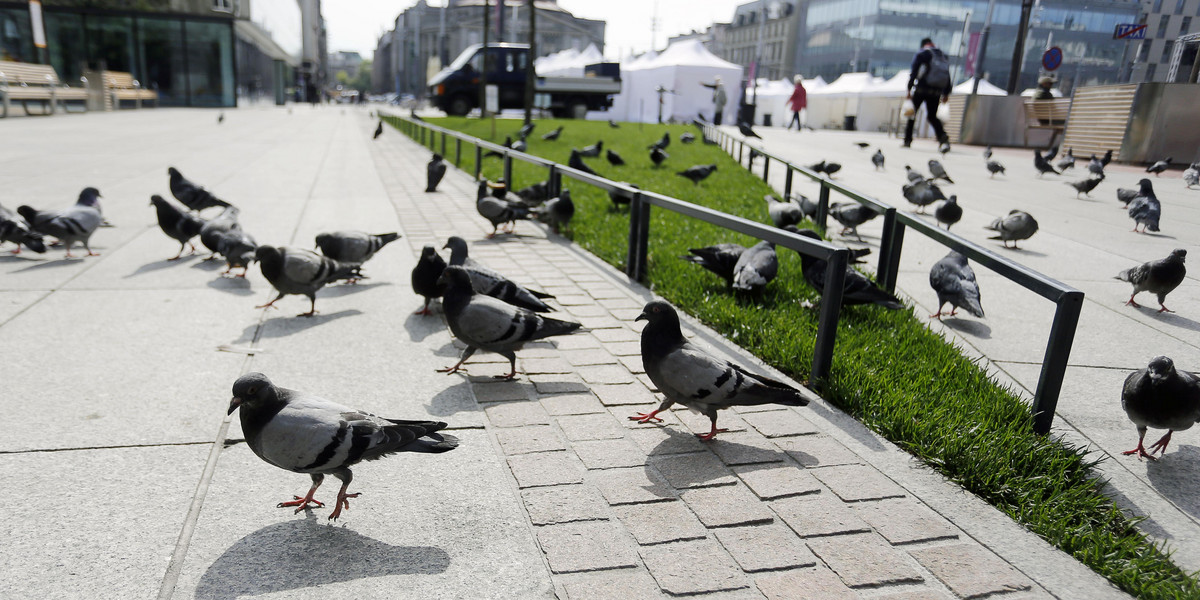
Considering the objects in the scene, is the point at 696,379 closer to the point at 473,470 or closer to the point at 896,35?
the point at 473,470

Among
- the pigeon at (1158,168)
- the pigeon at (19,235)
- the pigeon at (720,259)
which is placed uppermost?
the pigeon at (1158,168)

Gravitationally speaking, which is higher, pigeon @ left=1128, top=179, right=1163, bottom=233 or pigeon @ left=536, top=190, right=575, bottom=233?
pigeon @ left=1128, top=179, right=1163, bottom=233

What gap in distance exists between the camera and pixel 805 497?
3021mm

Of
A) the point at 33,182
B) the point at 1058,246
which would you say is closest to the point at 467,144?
the point at 33,182

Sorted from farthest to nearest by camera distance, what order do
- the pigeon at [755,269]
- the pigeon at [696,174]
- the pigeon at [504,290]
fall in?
the pigeon at [696,174] → the pigeon at [755,269] → the pigeon at [504,290]

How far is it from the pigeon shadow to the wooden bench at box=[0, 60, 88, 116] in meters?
29.3

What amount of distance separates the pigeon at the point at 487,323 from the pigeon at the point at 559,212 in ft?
15.2

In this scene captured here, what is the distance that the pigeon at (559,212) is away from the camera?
891 centimetres

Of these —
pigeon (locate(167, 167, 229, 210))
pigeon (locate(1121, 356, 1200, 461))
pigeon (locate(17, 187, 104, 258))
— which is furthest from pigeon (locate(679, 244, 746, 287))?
pigeon (locate(167, 167, 229, 210))

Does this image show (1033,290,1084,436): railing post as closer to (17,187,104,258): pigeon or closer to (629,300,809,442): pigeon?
(629,300,809,442): pigeon

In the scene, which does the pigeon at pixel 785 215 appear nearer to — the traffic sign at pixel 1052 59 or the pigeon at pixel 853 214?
the pigeon at pixel 853 214

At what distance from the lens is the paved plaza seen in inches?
97.0

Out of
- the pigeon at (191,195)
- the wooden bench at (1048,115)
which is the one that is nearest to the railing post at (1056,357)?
the pigeon at (191,195)

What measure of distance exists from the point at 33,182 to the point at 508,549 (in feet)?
39.1
